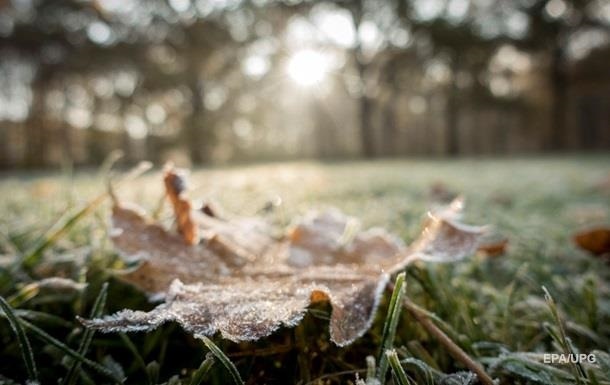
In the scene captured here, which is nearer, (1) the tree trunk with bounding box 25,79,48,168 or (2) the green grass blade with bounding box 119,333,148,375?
(2) the green grass blade with bounding box 119,333,148,375

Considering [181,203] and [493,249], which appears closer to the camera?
[181,203]

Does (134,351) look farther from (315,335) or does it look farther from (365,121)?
(365,121)

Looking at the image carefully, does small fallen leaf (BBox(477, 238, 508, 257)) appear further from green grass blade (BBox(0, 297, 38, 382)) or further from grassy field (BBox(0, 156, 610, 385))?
green grass blade (BBox(0, 297, 38, 382))

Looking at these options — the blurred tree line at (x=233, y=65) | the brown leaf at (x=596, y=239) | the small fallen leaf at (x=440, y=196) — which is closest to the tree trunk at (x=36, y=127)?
the blurred tree line at (x=233, y=65)

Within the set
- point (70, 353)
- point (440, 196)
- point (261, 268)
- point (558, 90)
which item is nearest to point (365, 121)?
point (558, 90)

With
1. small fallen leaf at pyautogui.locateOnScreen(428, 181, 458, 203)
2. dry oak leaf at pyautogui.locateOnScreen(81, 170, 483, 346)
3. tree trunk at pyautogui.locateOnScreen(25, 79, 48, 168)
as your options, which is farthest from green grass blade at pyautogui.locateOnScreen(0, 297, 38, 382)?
tree trunk at pyautogui.locateOnScreen(25, 79, 48, 168)

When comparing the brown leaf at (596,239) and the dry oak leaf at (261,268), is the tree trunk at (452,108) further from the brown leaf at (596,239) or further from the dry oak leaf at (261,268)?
the dry oak leaf at (261,268)
